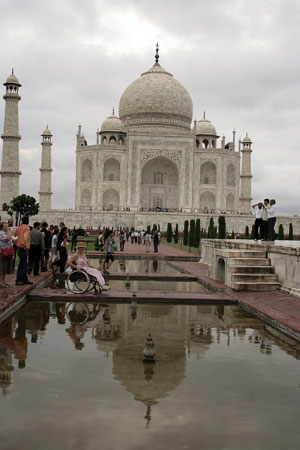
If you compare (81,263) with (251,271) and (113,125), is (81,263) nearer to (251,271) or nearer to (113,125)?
(251,271)

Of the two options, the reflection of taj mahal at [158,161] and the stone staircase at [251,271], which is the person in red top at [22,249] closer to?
the stone staircase at [251,271]

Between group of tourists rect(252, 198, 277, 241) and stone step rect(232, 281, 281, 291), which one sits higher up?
group of tourists rect(252, 198, 277, 241)

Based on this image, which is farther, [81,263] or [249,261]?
[249,261]

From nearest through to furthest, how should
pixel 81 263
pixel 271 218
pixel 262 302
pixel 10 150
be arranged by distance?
pixel 262 302 → pixel 81 263 → pixel 271 218 → pixel 10 150

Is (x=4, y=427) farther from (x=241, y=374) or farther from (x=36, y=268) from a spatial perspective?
(x=36, y=268)

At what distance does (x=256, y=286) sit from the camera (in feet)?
23.8

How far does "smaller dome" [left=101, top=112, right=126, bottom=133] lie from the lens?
3900cm

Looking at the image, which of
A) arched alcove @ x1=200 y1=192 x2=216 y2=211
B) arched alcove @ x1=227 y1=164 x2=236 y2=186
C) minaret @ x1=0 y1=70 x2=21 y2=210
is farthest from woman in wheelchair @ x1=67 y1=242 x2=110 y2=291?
arched alcove @ x1=227 y1=164 x2=236 y2=186

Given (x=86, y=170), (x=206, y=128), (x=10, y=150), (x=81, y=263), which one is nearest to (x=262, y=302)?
(x=81, y=263)

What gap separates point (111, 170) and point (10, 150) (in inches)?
381

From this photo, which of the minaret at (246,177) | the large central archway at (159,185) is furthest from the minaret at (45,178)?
the minaret at (246,177)

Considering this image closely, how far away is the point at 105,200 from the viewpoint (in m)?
37.5

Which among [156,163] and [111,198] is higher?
[156,163]

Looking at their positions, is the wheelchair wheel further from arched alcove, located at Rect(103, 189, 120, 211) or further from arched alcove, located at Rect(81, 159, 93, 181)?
arched alcove, located at Rect(81, 159, 93, 181)
